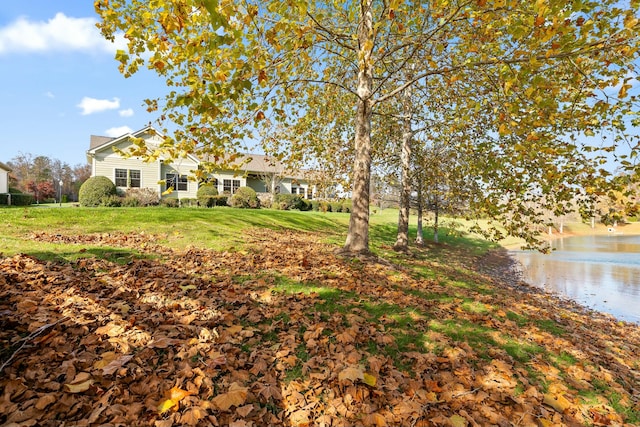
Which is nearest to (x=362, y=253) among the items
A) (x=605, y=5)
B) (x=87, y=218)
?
(x=605, y=5)

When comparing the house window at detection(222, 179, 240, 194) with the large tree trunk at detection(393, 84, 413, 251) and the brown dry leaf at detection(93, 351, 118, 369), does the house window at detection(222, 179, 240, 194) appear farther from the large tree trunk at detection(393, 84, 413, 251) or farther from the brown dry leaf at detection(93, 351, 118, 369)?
the brown dry leaf at detection(93, 351, 118, 369)

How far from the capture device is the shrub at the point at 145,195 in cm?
2284

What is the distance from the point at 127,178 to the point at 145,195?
139 inches

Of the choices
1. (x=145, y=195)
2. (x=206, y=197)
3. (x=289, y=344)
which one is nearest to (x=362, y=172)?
(x=289, y=344)

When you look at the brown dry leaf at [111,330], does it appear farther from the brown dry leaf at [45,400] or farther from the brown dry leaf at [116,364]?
the brown dry leaf at [45,400]

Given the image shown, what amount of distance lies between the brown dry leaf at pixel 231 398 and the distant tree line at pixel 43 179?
147ft

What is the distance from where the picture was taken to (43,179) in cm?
5038

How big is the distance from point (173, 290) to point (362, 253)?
477 cm

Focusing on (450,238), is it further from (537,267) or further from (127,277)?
(127,277)

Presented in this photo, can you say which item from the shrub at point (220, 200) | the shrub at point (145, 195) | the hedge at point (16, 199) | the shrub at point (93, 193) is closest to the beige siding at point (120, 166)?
the shrub at point (145, 195)

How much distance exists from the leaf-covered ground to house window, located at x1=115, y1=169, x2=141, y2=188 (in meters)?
23.0

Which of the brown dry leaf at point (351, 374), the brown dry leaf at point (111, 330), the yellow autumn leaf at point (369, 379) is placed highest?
→ the brown dry leaf at point (111, 330)

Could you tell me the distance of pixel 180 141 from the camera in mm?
5336

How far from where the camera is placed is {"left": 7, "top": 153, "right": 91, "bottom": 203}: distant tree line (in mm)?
41516
